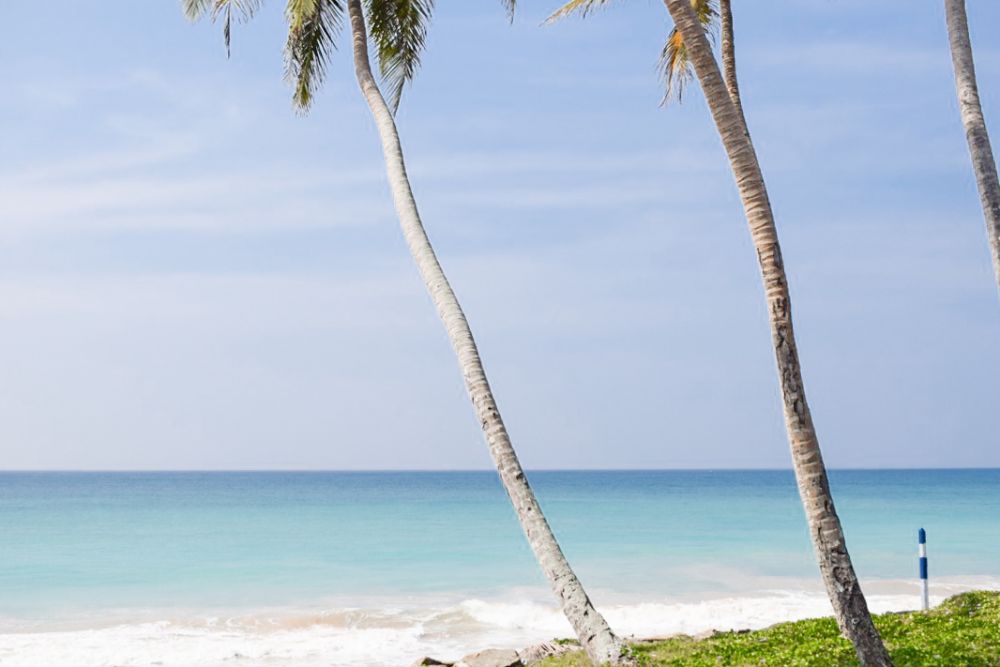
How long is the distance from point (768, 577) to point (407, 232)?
16576 millimetres

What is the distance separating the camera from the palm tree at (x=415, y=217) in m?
9.12

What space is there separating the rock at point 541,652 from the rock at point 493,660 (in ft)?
0.27

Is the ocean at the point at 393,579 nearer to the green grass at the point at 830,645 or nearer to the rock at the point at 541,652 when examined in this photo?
the rock at the point at 541,652

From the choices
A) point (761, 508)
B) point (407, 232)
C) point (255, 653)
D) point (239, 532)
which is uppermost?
point (761, 508)

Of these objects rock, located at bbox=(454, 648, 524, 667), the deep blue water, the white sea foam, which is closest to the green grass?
rock, located at bbox=(454, 648, 524, 667)

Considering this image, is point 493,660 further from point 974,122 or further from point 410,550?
point 410,550

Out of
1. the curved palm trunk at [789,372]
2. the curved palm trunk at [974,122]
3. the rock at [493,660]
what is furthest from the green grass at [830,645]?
the curved palm trunk at [974,122]

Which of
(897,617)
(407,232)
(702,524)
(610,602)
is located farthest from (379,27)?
(702,524)

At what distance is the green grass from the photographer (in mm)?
8984

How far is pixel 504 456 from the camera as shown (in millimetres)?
9312

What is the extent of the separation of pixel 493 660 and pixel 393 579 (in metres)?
14.0

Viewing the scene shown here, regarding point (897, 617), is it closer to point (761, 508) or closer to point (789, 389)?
point (789, 389)

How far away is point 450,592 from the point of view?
21.7 meters

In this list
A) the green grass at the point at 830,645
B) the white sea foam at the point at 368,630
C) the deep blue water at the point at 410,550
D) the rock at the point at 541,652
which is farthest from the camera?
the deep blue water at the point at 410,550
